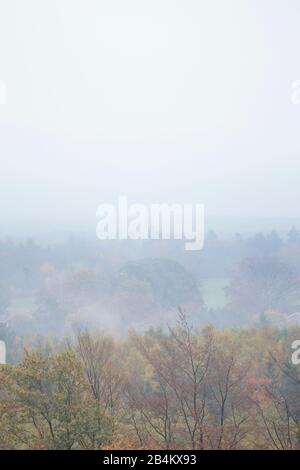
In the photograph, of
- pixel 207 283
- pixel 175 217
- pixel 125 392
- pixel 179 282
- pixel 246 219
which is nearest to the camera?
pixel 125 392

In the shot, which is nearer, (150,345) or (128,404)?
(128,404)

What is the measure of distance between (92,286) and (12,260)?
1565 cm

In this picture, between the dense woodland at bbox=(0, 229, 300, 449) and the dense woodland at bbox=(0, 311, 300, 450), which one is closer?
the dense woodland at bbox=(0, 311, 300, 450)

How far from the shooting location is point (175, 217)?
206ft

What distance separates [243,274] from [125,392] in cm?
3337

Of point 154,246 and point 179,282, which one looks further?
point 154,246

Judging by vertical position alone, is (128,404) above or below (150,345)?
below

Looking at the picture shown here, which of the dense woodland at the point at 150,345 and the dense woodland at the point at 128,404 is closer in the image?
the dense woodland at the point at 128,404
